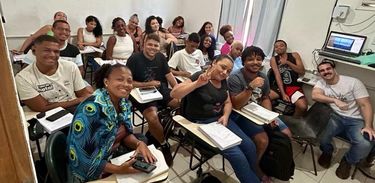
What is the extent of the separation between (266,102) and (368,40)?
5.59 feet

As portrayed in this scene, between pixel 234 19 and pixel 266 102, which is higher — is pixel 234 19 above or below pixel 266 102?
above

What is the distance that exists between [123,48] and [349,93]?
3.09 m

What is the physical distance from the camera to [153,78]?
2547mm

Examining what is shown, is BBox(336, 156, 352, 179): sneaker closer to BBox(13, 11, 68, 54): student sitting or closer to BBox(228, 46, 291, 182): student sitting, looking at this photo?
BBox(228, 46, 291, 182): student sitting

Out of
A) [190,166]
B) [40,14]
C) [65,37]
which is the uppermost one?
[40,14]

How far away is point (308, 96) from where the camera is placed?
11.5 feet

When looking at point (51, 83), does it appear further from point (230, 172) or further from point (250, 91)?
point (230, 172)

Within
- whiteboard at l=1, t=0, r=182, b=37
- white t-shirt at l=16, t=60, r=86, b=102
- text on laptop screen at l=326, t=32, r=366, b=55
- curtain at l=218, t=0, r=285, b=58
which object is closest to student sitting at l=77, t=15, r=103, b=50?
whiteboard at l=1, t=0, r=182, b=37

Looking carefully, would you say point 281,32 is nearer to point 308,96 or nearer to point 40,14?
point 308,96

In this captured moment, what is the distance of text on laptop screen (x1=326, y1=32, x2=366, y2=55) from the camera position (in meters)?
2.83

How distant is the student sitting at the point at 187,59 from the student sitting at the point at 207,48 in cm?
38

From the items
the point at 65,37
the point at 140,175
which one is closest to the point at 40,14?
the point at 65,37

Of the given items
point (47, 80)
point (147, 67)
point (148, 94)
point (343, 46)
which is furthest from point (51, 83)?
point (343, 46)

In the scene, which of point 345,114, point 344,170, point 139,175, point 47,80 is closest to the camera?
point 139,175
